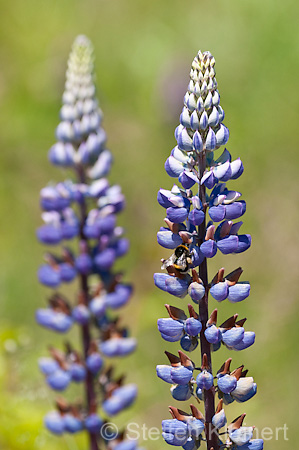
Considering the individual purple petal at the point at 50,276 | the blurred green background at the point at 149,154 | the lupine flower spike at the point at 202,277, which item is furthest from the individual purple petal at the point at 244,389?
the blurred green background at the point at 149,154

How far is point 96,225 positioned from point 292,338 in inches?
88.3

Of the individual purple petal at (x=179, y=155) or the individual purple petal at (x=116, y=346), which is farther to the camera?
the individual purple petal at (x=116, y=346)

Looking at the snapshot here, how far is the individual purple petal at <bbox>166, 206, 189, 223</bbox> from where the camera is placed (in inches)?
82.5

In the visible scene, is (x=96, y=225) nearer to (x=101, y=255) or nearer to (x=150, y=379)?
(x=101, y=255)

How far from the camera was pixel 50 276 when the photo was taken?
3.38m

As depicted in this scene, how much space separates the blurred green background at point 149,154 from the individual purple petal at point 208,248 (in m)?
1.97

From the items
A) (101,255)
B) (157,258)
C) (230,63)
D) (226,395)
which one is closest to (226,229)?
(226,395)

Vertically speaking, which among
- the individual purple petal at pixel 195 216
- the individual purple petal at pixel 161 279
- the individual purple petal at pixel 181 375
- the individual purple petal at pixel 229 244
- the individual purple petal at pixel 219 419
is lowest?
the individual purple petal at pixel 219 419

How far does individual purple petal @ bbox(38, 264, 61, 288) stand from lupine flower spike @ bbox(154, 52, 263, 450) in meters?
1.29

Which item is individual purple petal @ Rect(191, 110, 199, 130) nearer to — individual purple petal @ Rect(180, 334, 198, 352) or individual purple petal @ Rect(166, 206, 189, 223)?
individual purple petal @ Rect(166, 206, 189, 223)

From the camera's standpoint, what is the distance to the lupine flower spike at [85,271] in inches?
127

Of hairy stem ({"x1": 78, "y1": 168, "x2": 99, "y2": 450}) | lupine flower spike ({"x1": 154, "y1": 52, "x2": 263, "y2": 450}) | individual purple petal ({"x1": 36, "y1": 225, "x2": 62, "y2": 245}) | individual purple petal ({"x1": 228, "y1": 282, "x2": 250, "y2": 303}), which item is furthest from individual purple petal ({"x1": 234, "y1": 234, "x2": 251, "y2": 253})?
individual purple petal ({"x1": 36, "y1": 225, "x2": 62, "y2": 245})

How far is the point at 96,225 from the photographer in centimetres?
331

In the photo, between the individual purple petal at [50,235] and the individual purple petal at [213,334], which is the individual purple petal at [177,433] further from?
the individual purple petal at [50,235]
